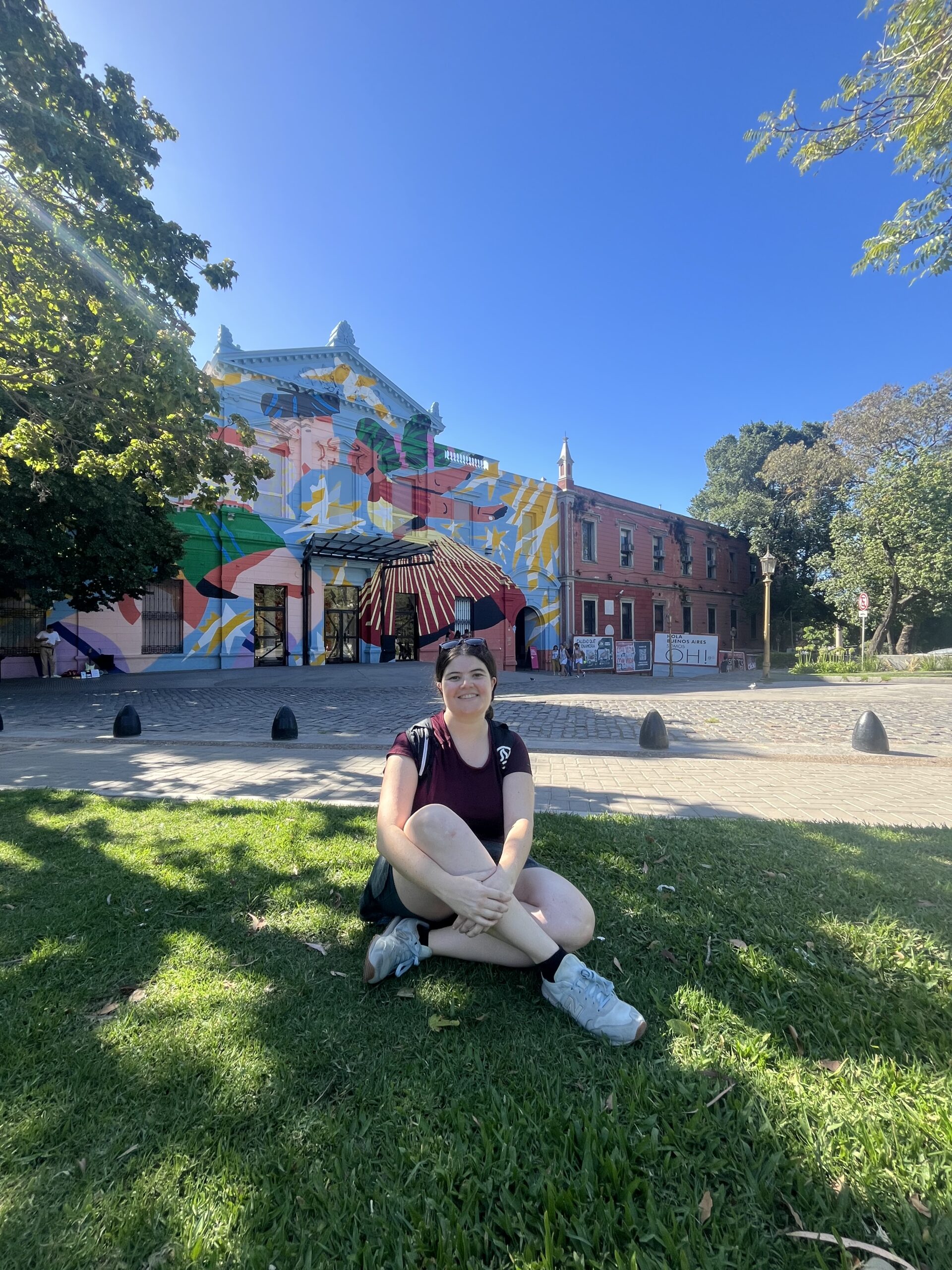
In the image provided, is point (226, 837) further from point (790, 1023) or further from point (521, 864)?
point (790, 1023)

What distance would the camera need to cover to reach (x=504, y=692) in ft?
48.3

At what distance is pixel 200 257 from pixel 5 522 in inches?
314

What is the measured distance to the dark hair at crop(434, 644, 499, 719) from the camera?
2.65 m

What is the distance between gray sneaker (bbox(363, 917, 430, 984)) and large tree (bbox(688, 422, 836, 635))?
34974 mm

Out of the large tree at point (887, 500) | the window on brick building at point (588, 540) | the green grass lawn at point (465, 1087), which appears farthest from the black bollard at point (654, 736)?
the large tree at point (887, 500)

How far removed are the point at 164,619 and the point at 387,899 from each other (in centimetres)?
1837

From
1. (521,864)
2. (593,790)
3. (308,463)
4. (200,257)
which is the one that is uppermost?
(308,463)

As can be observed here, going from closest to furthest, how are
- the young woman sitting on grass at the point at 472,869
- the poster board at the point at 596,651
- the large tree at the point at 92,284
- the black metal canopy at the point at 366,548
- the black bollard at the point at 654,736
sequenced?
the young woman sitting on grass at the point at 472,869, the large tree at the point at 92,284, the black bollard at the point at 654,736, the black metal canopy at the point at 366,548, the poster board at the point at 596,651

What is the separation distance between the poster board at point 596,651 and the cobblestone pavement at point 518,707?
139 inches

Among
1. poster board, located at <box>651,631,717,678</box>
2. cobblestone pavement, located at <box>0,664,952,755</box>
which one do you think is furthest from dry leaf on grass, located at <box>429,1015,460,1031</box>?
poster board, located at <box>651,631,717,678</box>

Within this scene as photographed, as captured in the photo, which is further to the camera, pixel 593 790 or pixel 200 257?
pixel 200 257

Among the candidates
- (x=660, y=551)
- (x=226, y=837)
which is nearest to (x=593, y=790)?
(x=226, y=837)

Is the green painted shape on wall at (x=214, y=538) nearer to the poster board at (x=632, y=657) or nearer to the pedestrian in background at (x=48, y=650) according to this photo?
the pedestrian in background at (x=48, y=650)

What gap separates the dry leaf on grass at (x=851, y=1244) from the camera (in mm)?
1247
